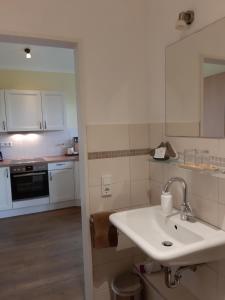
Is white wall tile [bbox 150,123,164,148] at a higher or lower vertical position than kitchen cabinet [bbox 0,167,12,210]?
higher

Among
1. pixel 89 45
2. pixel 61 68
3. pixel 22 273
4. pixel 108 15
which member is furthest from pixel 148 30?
pixel 61 68

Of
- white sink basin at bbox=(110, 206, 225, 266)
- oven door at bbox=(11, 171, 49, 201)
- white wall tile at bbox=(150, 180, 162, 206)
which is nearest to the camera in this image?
white sink basin at bbox=(110, 206, 225, 266)

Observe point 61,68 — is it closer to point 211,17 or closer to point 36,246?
point 36,246

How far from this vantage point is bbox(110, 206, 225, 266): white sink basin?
42.6 inches

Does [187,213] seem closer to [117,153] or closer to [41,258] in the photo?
[117,153]

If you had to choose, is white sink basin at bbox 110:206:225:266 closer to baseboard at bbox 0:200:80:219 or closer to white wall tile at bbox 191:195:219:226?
white wall tile at bbox 191:195:219:226

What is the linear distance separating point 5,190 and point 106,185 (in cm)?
262

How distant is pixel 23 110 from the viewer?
410 cm

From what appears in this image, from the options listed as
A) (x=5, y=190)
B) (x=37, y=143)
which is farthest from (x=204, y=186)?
(x=37, y=143)

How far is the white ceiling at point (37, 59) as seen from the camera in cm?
323

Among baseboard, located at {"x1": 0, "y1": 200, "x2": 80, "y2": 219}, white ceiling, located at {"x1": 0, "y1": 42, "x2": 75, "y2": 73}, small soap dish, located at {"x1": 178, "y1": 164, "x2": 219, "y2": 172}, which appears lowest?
baseboard, located at {"x1": 0, "y1": 200, "x2": 80, "y2": 219}

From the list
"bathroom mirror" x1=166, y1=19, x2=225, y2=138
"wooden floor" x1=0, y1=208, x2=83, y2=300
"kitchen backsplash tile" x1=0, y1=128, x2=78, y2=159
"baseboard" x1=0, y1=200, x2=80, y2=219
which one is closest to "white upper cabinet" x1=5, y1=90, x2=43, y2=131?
"kitchen backsplash tile" x1=0, y1=128, x2=78, y2=159

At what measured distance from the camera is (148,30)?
1.83 metres

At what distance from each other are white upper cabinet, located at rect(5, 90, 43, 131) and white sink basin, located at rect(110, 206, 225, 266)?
123 inches
